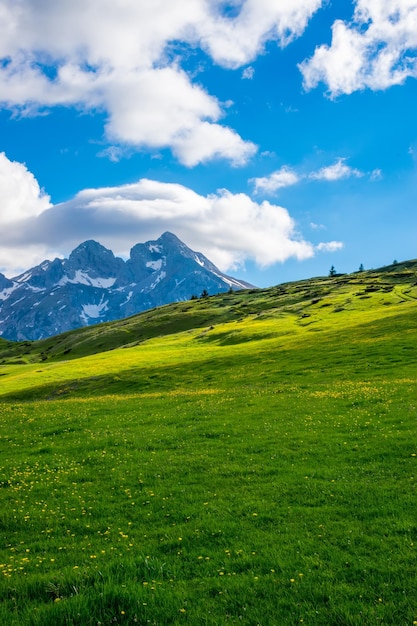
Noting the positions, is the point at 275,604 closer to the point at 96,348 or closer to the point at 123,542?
the point at 123,542

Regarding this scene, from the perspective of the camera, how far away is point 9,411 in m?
42.5

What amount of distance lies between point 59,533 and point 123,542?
8.84 feet

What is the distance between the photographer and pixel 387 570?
10.4m

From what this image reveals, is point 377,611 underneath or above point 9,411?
underneath

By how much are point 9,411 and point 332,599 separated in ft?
134

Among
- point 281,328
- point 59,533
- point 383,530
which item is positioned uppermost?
point 281,328

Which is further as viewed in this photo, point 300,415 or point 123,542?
point 300,415

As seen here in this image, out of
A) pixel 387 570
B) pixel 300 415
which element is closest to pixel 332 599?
pixel 387 570

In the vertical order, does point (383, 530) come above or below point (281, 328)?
below

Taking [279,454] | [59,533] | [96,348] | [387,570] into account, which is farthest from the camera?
[96,348]

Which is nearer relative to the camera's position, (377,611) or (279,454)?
(377,611)

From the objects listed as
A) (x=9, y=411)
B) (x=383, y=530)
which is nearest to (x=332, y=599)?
(x=383, y=530)

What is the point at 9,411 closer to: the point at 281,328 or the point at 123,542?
the point at 123,542

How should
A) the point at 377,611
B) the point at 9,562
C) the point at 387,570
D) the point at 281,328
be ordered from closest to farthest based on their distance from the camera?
the point at 377,611 → the point at 387,570 → the point at 9,562 → the point at 281,328
